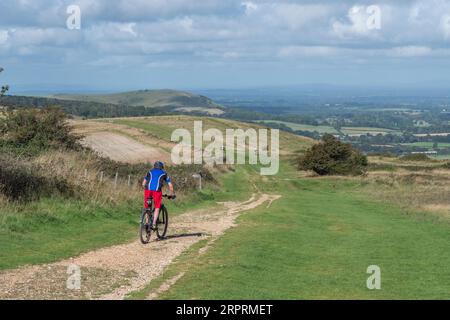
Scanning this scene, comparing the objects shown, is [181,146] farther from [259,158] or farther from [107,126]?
[107,126]

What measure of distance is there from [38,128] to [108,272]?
2320 centimetres

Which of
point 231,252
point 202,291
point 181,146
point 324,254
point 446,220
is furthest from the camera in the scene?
point 181,146

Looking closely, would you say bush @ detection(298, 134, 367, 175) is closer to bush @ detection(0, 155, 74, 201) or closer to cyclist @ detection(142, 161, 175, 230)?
bush @ detection(0, 155, 74, 201)

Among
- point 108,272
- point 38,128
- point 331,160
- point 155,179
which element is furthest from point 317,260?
point 331,160

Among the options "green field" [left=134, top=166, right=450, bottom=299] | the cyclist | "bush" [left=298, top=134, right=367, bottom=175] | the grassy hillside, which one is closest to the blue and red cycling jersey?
the cyclist

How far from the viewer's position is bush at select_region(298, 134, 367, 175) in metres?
67.0

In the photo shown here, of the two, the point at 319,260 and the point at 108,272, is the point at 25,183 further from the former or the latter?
the point at 319,260

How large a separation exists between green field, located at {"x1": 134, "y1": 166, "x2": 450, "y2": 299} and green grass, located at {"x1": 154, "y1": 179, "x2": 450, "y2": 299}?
0.02 metres

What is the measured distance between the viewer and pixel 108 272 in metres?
12.2

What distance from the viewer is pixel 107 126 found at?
10506cm
